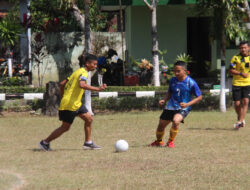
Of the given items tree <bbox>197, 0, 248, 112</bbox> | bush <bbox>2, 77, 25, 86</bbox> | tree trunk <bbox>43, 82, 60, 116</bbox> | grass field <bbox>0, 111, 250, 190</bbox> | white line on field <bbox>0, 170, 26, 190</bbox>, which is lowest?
grass field <bbox>0, 111, 250, 190</bbox>

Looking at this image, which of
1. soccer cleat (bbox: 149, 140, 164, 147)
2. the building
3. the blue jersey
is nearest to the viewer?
the blue jersey

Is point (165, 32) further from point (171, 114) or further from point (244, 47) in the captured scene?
point (171, 114)

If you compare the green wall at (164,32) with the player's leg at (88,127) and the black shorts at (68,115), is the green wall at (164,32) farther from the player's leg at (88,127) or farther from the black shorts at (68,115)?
the black shorts at (68,115)

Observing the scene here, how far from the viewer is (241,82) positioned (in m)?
12.2

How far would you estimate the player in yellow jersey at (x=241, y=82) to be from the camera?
12039 mm

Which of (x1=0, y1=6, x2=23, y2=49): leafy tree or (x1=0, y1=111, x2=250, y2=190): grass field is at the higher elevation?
(x1=0, y1=6, x2=23, y2=49): leafy tree

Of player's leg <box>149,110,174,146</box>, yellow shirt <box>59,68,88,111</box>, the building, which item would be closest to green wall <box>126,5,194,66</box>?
the building

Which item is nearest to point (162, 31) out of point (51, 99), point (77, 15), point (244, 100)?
point (77, 15)

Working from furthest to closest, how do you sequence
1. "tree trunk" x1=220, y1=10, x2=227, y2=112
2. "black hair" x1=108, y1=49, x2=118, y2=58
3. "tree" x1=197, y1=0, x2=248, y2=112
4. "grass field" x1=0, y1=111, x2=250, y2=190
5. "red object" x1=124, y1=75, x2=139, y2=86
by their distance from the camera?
1. "black hair" x1=108, y1=49, x2=118, y2=58
2. "red object" x1=124, y1=75, x2=139, y2=86
3. "tree" x1=197, y1=0, x2=248, y2=112
4. "tree trunk" x1=220, y1=10, x2=227, y2=112
5. "grass field" x1=0, y1=111, x2=250, y2=190

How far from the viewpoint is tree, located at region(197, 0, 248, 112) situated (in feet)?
52.1

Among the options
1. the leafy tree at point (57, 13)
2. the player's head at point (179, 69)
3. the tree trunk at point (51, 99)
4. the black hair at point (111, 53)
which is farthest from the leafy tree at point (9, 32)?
the player's head at point (179, 69)

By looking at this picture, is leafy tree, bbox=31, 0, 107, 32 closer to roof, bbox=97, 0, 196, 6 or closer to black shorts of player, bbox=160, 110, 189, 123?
roof, bbox=97, 0, 196, 6

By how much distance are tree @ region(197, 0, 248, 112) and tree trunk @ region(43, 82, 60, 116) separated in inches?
187

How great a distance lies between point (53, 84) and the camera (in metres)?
15.6
